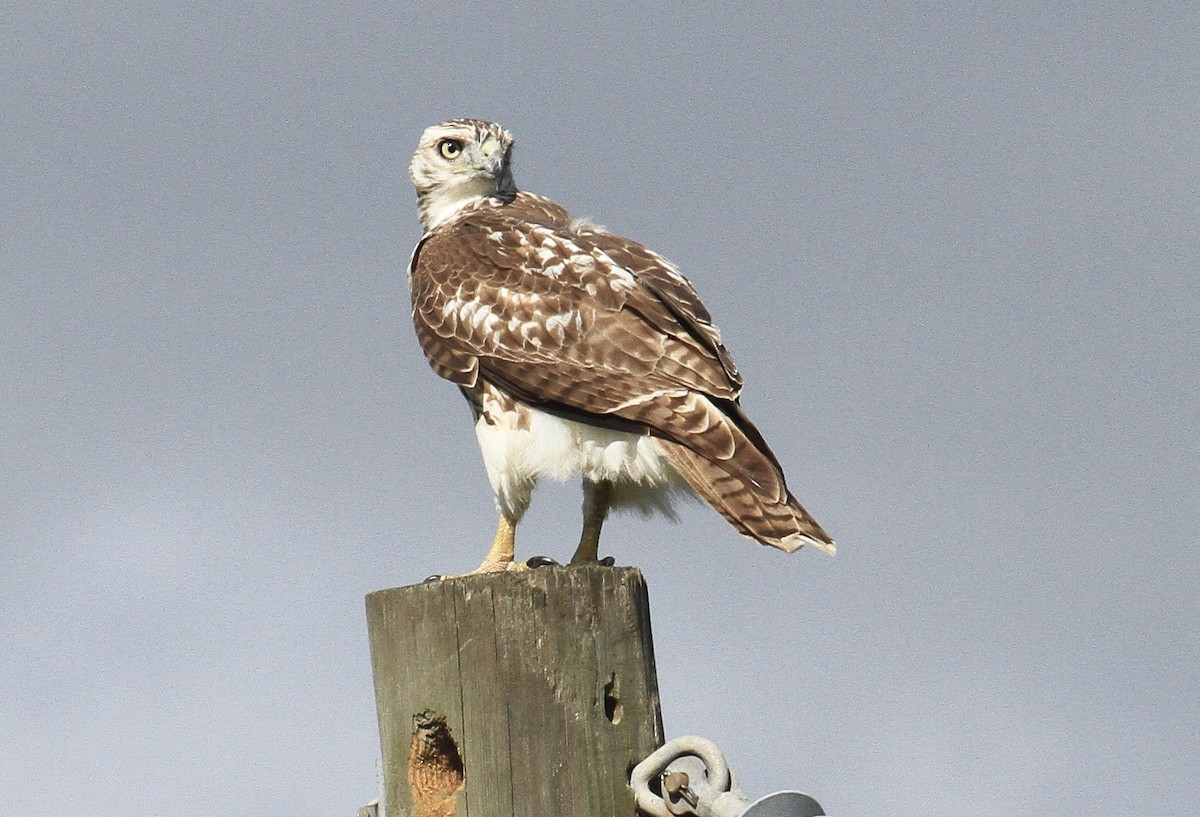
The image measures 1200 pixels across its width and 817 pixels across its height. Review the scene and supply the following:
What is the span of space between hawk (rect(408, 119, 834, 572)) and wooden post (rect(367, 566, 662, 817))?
1.58 m

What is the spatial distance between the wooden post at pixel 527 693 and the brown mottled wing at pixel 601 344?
1.57m

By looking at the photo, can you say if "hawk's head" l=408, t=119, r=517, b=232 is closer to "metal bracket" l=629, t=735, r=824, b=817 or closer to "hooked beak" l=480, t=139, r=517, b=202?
"hooked beak" l=480, t=139, r=517, b=202

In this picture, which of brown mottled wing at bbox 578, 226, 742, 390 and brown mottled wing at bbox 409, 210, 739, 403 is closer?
brown mottled wing at bbox 409, 210, 739, 403

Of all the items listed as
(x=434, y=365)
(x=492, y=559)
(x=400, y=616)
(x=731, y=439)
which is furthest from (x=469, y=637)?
(x=434, y=365)

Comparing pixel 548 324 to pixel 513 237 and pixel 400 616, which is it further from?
pixel 400 616

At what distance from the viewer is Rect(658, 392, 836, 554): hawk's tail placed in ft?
18.3

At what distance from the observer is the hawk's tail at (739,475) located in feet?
18.3

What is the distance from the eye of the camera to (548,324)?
6.55 m

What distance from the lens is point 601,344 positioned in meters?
6.36

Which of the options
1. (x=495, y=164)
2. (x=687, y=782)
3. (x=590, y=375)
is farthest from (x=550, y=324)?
(x=687, y=782)

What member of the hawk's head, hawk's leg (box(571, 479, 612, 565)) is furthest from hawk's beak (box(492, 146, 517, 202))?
hawk's leg (box(571, 479, 612, 565))

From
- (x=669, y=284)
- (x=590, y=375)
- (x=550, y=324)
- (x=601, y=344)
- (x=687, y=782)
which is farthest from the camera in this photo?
(x=669, y=284)

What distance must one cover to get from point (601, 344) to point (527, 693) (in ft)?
8.32

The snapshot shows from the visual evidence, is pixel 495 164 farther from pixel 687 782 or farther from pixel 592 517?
pixel 687 782
